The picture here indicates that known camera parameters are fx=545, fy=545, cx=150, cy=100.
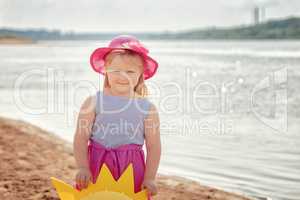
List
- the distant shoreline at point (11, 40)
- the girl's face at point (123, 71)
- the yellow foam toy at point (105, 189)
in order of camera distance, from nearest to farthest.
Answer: the yellow foam toy at point (105, 189) → the girl's face at point (123, 71) → the distant shoreline at point (11, 40)

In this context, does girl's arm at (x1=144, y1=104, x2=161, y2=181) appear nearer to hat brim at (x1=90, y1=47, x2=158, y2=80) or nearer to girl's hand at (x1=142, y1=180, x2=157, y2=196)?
girl's hand at (x1=142, y1=180, x2=157, y2=196)

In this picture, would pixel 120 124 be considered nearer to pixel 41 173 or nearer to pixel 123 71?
pixel 123 71

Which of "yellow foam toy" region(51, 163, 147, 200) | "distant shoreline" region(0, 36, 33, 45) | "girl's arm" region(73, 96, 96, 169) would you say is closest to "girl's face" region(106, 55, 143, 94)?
"girl's arm" region(73, 96, 96, 169)

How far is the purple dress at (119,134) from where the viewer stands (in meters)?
2.79

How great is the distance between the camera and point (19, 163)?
5141 millimetres

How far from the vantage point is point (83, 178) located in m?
2.71

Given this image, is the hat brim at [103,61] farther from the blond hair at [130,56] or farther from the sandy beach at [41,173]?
the sandy beach at [41,173]

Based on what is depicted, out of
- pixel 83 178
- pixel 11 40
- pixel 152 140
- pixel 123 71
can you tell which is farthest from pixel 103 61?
pixel 11 40

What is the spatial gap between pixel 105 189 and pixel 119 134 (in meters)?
0.30

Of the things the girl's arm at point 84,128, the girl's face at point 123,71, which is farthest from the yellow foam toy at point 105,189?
the girl's face at point 123,71

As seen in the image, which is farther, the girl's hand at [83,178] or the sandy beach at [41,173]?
the sandy beach at [41,173]

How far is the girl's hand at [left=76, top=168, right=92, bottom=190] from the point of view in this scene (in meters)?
2.71

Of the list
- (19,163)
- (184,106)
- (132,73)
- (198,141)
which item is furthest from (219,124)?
(132,73)

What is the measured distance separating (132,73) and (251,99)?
848 centimetres
